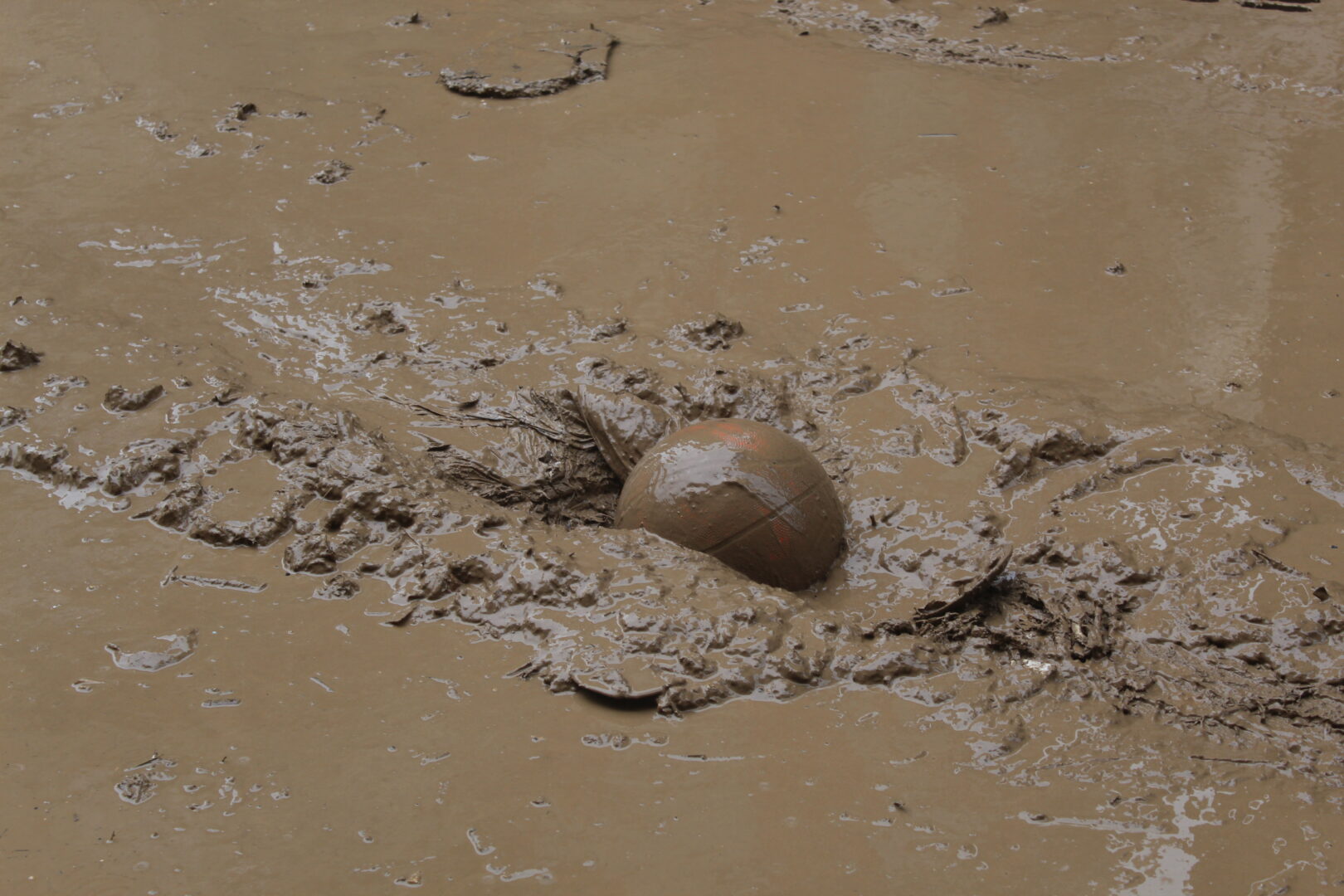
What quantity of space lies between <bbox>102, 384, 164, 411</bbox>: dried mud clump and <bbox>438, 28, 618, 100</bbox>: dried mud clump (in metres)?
3.62

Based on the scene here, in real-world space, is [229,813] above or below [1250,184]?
below

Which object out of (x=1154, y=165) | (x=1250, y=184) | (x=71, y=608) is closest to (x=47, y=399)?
(x=71, y=608)

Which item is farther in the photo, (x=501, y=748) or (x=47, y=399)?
(x=47, y=399)

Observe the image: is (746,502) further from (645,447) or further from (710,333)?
(710,333)

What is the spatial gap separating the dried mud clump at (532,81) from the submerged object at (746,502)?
4237 mm

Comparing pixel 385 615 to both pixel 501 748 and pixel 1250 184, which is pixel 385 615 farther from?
pixel 1250 184

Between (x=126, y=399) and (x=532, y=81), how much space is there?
3973 mm

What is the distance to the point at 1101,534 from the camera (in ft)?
14.6

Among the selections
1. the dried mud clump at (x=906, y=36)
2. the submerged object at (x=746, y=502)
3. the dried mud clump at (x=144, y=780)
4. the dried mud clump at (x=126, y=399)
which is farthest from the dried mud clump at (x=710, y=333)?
the dried mud clump at (x=906, y=36)

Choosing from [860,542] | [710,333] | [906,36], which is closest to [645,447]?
[710,333]

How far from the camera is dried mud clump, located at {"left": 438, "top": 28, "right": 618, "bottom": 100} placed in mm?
7586

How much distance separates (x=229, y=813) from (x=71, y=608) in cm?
129

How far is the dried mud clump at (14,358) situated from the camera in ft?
16.7

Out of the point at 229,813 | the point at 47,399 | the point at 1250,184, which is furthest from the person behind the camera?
the point at 1250,184
